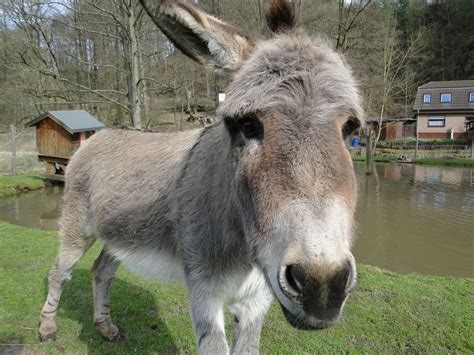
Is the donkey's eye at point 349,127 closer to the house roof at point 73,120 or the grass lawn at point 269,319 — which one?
the grass lawn at point 269,319

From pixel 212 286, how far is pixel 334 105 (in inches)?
61.4

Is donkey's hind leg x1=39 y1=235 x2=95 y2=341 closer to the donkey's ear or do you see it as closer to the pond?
the donkey's ear

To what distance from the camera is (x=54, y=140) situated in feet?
58.8

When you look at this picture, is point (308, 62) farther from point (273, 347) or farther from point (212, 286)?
point (273, 347)

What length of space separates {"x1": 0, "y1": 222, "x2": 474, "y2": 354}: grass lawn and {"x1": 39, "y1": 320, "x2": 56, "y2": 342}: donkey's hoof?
0.10 m

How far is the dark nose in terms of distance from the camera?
1326 mm

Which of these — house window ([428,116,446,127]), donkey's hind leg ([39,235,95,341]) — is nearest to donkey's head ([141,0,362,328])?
donkey's hind leg ([39,235,95,341])

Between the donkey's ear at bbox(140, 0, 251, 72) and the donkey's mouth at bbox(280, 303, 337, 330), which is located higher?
the donkey's ear at bbox(140, 0, 251, 72)

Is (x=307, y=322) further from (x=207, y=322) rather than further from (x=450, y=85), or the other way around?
(x=450, y=85)

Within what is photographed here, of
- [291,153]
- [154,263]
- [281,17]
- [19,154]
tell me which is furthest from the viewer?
[19,154]

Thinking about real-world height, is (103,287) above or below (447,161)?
below

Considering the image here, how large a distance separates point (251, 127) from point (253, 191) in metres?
0.32

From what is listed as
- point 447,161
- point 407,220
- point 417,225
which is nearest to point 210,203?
point 417,225

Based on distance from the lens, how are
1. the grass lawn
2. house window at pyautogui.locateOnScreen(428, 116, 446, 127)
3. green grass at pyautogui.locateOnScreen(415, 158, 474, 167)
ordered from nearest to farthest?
the grass lawn, green grass at pyautogui.locateOnScreen(415, 158, 474, 167), house window at pyautogui.locateOnScreen(428, 116, 446, 127)
